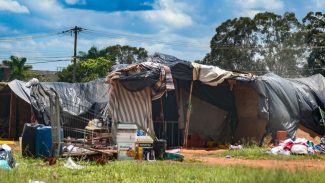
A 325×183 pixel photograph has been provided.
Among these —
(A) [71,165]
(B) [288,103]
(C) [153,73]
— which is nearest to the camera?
(A) [71,165]

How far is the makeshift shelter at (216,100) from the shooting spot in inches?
755

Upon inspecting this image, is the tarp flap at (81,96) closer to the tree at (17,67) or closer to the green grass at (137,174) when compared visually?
the green grass at (137,174)

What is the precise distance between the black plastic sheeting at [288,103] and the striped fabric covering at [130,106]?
4390mm

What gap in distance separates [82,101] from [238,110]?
6638 millimetres

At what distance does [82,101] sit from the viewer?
22.9 metres

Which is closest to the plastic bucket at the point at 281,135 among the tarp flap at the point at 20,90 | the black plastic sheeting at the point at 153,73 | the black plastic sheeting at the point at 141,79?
the black plastic sheeting at the point at 153,73

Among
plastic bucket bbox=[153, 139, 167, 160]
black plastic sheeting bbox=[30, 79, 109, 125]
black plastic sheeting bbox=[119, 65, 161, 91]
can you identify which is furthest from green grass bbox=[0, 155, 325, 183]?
black plastic sheeting bbox=[30, 79, 109, 125]

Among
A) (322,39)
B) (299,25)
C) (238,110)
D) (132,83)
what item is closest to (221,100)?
(238,110)

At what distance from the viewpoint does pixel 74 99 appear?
23.0 m

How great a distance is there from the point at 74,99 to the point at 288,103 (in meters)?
8.96

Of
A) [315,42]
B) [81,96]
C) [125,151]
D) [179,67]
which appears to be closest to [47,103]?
[81,96]

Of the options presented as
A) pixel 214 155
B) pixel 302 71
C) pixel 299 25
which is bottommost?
pixel 214 155

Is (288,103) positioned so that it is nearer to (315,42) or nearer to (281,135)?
(281,135)

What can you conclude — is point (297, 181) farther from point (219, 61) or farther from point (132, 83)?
point (219, 61)
